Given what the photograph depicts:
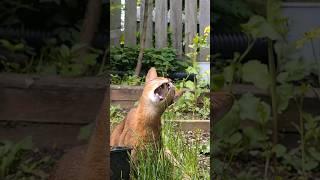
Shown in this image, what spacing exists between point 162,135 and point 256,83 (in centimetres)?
89

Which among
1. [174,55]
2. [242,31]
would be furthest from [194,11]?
[242,31]

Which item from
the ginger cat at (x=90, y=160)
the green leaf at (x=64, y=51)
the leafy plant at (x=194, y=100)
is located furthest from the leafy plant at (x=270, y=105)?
the leafy plant at (x=194, y=100)

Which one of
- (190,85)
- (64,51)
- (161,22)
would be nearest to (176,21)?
(161,22)

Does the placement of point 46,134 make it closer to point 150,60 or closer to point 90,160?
point 90,160

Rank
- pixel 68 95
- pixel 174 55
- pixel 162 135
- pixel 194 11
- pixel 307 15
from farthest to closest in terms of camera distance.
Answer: pixel 194 11 → pixel 174 55 → pixel 162 135 → pixel 68 95 → pixel 307 15

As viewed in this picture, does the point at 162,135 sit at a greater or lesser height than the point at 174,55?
lesser

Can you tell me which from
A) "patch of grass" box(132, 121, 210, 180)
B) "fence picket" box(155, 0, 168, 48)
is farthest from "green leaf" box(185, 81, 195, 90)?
"fence picket" box(155, 0, 168, 48)

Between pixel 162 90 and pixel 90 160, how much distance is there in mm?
687

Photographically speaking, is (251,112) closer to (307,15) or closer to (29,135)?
(307,15)

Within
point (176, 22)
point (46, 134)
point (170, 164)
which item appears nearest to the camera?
point (46, 134)

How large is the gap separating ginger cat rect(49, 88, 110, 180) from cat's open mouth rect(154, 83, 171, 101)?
649 mm

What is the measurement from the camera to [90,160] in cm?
179

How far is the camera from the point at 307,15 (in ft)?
5.41

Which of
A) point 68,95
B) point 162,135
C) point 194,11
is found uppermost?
point 194,11
